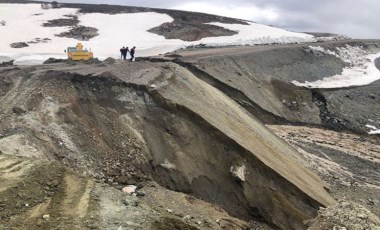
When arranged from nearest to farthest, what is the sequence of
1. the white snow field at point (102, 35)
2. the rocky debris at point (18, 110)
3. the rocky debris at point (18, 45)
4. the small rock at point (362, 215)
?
the small rock at point (362, 215) < the rocky debris at point (18, 110) < the white snow field at point (102, 35) < the rocky debris at point (18, 45)

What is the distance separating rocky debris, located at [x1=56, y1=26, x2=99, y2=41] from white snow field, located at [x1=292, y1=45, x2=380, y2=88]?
19340 mm

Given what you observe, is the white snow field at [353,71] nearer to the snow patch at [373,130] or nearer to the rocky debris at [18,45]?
the snow patch at [373,130]

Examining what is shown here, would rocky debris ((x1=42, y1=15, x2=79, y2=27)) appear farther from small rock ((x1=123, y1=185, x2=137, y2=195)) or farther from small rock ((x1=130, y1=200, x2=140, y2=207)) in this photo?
small rock ((x1=130, y1=200, x2=140, y2=207))

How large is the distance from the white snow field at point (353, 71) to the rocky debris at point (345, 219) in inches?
855

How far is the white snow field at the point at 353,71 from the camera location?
33.3 m

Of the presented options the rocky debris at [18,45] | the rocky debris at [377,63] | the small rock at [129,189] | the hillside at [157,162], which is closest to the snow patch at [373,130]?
the hillside at [157,162]

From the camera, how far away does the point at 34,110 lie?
1338 centimetres

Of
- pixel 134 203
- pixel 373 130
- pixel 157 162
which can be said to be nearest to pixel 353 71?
pixel 373 130

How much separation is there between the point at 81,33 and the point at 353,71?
80.4 feet

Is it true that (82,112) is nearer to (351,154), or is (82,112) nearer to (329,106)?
(351,154)

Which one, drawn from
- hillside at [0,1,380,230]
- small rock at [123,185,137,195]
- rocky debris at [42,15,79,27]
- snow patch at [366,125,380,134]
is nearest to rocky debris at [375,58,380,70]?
snow patch at [366,125,380,134]

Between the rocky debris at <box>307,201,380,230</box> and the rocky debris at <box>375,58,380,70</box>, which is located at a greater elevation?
the rocky debris at <box>307,201,380,230</box>

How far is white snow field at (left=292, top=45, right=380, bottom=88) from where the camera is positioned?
109ft

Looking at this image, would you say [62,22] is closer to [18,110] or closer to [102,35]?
[102,35]
